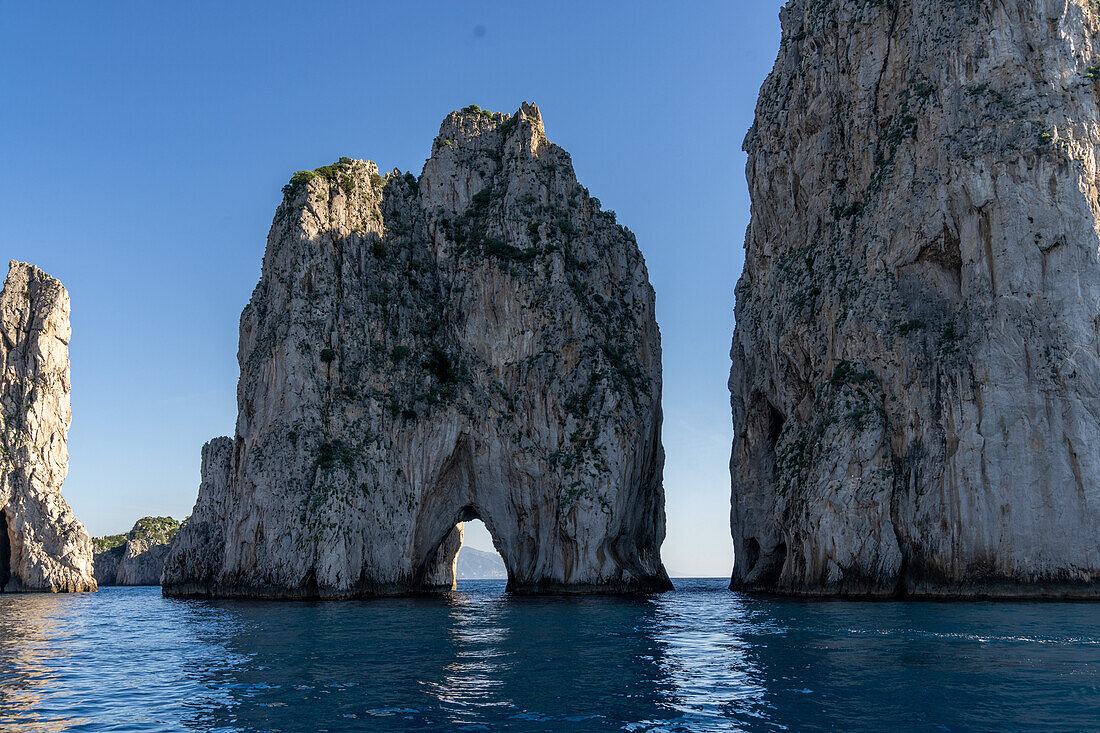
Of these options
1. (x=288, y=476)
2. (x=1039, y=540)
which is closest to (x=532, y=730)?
(x=1039, y=540)

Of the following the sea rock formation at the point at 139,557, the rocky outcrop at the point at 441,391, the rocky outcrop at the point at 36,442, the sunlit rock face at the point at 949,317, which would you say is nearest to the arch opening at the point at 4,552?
the rocky outcrop at the point at 36,442

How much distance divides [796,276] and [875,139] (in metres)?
12.0

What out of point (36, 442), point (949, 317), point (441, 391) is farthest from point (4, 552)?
point (949, 317)

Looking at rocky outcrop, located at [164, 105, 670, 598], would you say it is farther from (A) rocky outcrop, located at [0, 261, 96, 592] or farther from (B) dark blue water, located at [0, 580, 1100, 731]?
(B) dark blue water, located at [0, 580, 1100, 731]

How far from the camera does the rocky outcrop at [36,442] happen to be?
89.7 meters

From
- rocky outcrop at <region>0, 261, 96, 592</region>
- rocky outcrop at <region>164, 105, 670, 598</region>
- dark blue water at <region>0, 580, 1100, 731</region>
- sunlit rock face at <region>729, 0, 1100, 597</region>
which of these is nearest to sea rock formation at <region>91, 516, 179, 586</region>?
rocky outcrop at <region>0, 261, 96, 592</region>

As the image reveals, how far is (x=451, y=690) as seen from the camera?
62.8 ft

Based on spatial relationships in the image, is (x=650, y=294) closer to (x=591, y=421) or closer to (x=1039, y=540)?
(x=591, y=421)

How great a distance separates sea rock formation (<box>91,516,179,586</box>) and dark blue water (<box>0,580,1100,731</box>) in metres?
135

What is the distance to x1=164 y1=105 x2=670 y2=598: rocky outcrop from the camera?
211 feet

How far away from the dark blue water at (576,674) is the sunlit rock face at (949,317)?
8528 millimetres

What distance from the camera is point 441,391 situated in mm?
70500

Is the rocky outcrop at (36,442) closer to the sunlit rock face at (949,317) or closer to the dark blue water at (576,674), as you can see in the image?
the dark blue water at (576,674)

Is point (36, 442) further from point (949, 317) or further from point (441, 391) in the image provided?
point (949, 317)
